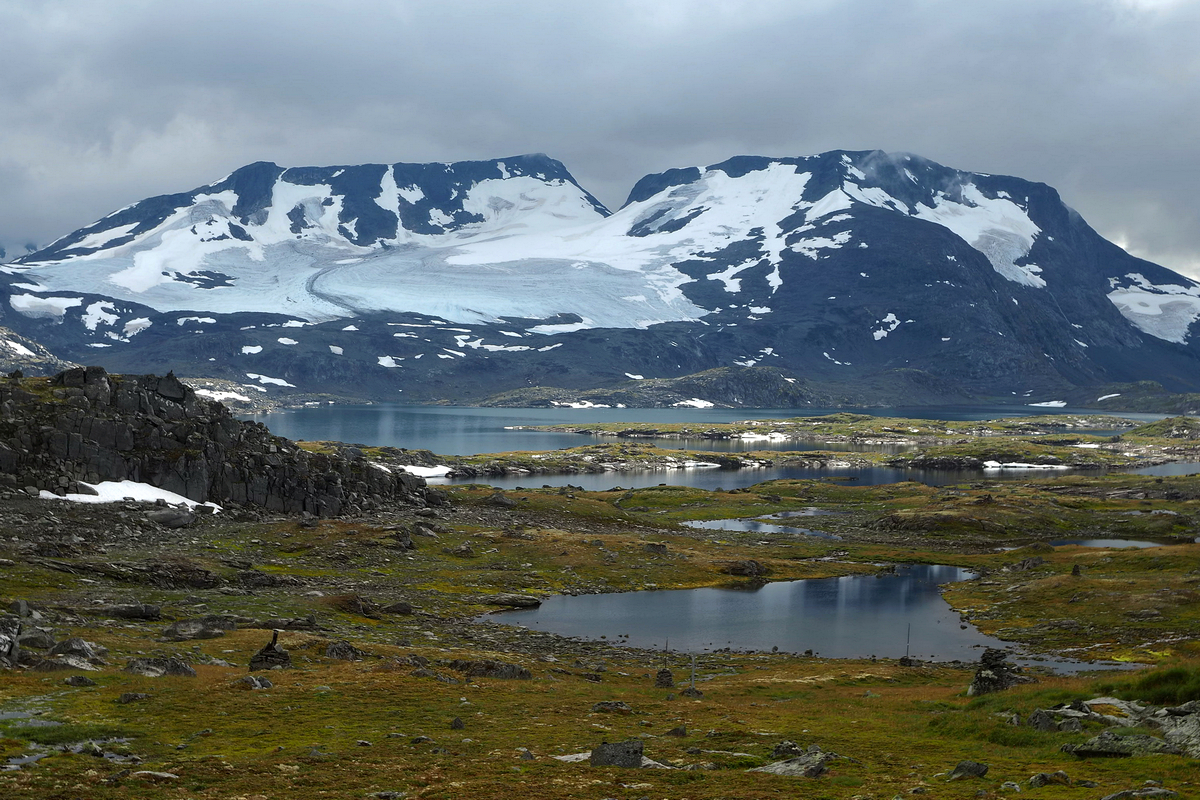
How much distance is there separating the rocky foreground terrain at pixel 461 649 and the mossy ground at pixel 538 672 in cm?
19

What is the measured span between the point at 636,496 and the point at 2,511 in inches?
3393

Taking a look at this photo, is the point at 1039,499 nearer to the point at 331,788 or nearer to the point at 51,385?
the point at 51,385

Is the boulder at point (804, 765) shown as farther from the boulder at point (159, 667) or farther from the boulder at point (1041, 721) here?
the boulder at point (159, 667)

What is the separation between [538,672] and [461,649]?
293 inches

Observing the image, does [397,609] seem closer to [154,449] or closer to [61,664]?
[61,664]

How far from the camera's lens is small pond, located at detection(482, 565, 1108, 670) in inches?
2368

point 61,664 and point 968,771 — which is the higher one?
point 968,771

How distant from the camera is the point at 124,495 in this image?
3027 inches

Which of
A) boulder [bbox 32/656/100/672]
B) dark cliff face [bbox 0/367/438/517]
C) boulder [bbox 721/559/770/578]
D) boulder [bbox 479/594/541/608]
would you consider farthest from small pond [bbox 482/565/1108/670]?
dark cliff face [bbox 0/367/438/517]

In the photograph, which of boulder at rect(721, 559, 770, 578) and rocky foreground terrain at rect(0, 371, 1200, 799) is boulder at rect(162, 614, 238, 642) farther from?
boulder at rect(721, 559, 770, 578)

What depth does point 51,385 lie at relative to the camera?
279ft

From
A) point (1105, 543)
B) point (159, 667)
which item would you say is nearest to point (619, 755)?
point (159, 667)

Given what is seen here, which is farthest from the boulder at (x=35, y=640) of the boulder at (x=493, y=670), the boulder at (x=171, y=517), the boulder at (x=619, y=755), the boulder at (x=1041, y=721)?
the boulder at (x=171, y=517)

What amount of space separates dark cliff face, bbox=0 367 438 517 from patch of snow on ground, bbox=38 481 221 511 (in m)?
0.71
